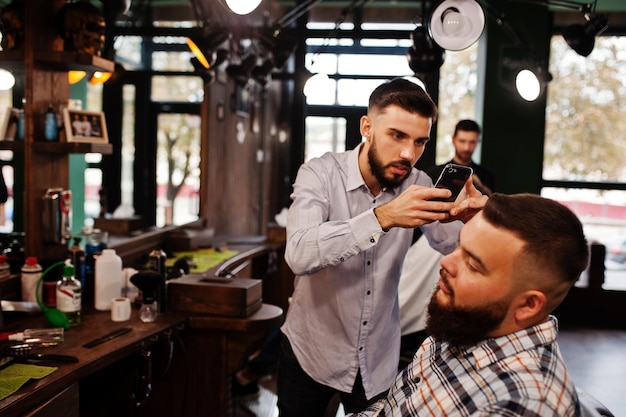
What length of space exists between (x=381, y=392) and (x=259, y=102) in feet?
20.0

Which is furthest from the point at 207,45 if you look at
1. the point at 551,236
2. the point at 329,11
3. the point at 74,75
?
the point at 551,236

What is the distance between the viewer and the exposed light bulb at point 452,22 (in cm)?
333

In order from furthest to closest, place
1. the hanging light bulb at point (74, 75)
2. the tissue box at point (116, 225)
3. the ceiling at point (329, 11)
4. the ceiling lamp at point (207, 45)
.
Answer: the ceiling at point (329, 11), the ceiling lamp at point (207, 45), the tissue box at point (116, 225), the hanging light bulb at point (74, 75)

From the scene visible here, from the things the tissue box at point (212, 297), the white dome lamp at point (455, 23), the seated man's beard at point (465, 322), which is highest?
the white dome lamp at point (455, 23)

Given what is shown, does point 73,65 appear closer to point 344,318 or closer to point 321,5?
point 344,318

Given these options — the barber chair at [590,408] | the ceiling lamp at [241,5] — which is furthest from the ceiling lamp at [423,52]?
the barber chair at [590,408]

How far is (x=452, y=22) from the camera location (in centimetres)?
334

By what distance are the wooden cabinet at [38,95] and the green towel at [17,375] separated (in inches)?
43.3

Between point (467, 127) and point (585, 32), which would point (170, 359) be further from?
point (585, 32)

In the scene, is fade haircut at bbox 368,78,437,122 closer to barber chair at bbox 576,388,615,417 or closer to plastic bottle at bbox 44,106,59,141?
barber chair at bbox 576,388,615,417

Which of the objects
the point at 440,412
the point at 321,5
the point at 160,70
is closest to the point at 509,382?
the point at 440,412

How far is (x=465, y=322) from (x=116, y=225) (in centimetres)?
316

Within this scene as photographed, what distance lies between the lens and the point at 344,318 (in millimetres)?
1895

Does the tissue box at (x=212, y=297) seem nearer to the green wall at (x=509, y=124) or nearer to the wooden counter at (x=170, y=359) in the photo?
the wooden counter at (x=170, y=359)
